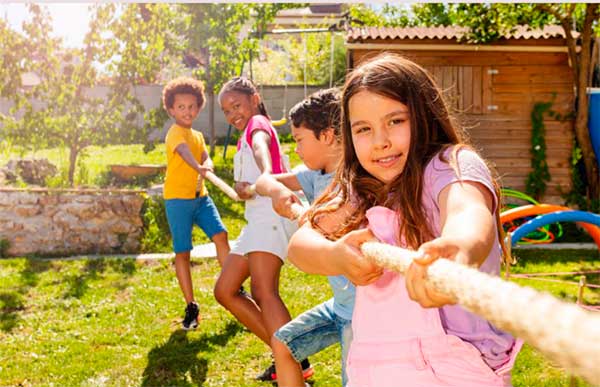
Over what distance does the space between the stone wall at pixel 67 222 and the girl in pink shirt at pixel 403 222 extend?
20.8 feet

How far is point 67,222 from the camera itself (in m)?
7.92

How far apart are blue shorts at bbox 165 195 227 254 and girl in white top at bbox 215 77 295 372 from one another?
1302 millimetres

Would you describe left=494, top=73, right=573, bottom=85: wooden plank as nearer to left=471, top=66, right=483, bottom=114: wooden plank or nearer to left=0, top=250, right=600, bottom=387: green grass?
left=471, top=66, right=483, bottom=114: wooden plank

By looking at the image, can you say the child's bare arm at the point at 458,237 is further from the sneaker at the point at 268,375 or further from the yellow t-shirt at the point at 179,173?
the yellow t-shirt at the point at 179,173

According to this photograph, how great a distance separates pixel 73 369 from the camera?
4.57 metres

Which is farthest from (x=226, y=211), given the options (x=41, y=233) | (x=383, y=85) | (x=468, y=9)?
(x=383, y=85)

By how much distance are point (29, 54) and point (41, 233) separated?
292 centimetres

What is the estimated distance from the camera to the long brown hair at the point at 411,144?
175 centimetres

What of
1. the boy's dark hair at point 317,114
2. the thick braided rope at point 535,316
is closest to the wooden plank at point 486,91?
the boy's dark hair at point 317,114

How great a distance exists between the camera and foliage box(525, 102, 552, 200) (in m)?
9.90

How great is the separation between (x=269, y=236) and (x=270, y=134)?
56 centimetres

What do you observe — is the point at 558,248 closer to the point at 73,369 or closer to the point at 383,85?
the point at 73,369

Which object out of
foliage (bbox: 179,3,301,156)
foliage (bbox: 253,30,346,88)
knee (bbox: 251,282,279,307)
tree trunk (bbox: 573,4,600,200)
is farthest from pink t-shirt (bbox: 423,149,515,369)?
foliage (bbox: 253,30,346,88)

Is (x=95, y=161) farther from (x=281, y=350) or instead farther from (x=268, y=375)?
(x=281, y=350)
